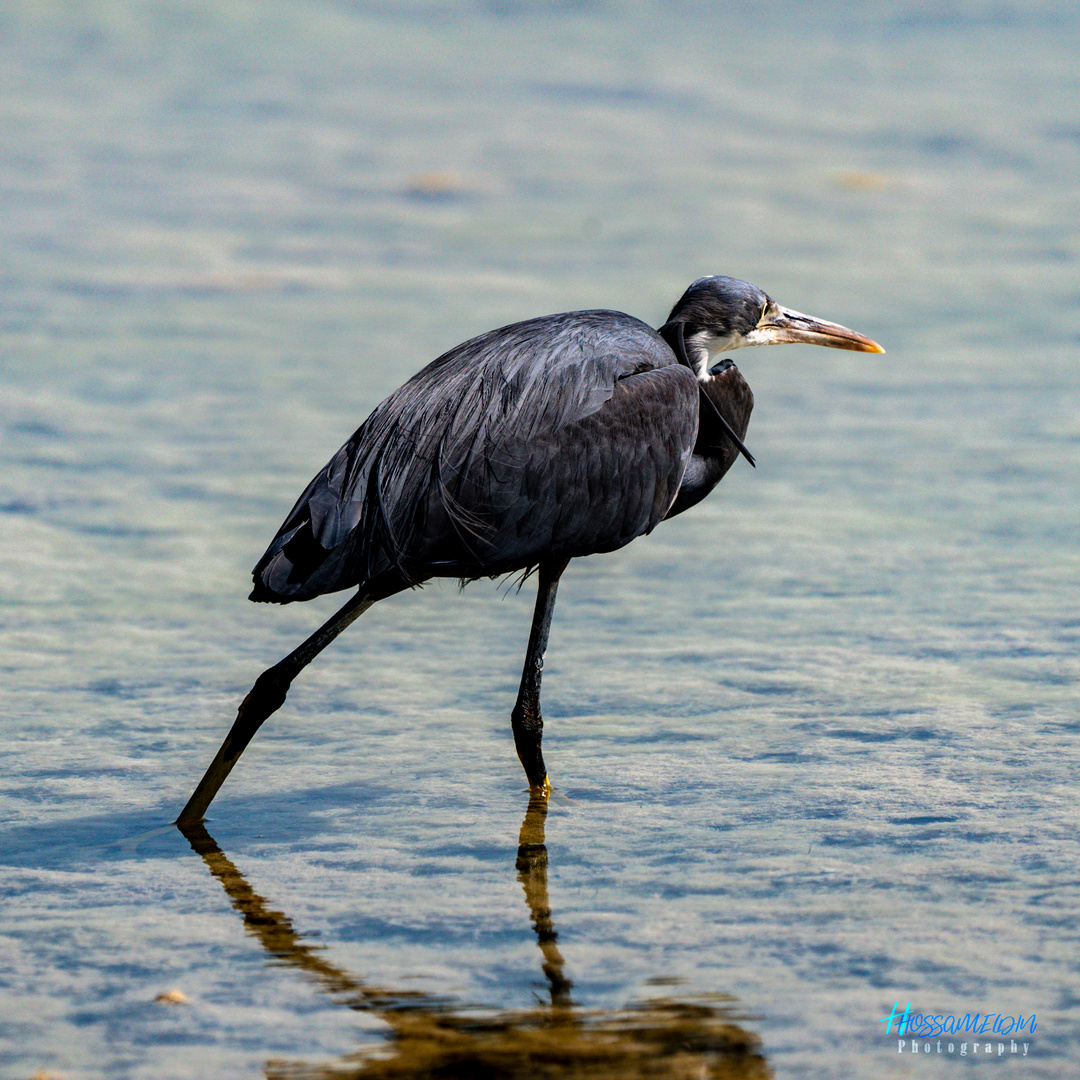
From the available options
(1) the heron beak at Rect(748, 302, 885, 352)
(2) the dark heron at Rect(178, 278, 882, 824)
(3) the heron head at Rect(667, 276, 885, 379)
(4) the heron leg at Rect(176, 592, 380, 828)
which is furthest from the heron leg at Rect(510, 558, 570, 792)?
(1) the heron beak at Rect(748, 302, 885, 352)

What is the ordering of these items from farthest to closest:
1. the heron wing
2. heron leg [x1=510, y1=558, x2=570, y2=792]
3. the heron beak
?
the heron beak
heron leg [x1=510, y1=558, x2=570, y2=792]
the heron wing

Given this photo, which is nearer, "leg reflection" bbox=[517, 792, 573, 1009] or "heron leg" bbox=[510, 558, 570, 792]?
"leg reflection" bbox=[517, 792, 573, 1009]

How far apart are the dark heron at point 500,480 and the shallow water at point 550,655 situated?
58 cm

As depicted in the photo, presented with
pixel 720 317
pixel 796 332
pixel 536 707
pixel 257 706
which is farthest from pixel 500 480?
pixel 796 332

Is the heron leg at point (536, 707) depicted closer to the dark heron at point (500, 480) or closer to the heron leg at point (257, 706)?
the dark heron at point (500, 480)

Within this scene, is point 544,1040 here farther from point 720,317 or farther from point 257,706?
point 720,317

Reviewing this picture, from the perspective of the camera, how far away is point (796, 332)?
6.92m

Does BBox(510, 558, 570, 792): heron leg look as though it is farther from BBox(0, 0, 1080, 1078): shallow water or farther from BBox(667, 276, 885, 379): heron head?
BBox(667, 276, 885, 379): heron head

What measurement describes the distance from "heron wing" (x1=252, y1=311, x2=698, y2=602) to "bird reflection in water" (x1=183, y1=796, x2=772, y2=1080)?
1.40 meters

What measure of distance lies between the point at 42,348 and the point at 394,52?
12.8m

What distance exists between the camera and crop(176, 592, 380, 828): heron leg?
5887mm

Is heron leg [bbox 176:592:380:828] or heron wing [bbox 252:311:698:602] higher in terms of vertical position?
heron wing [bbox 252:311:698:602]

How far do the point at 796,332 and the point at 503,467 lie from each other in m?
1.50

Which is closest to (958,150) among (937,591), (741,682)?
(937,591)
